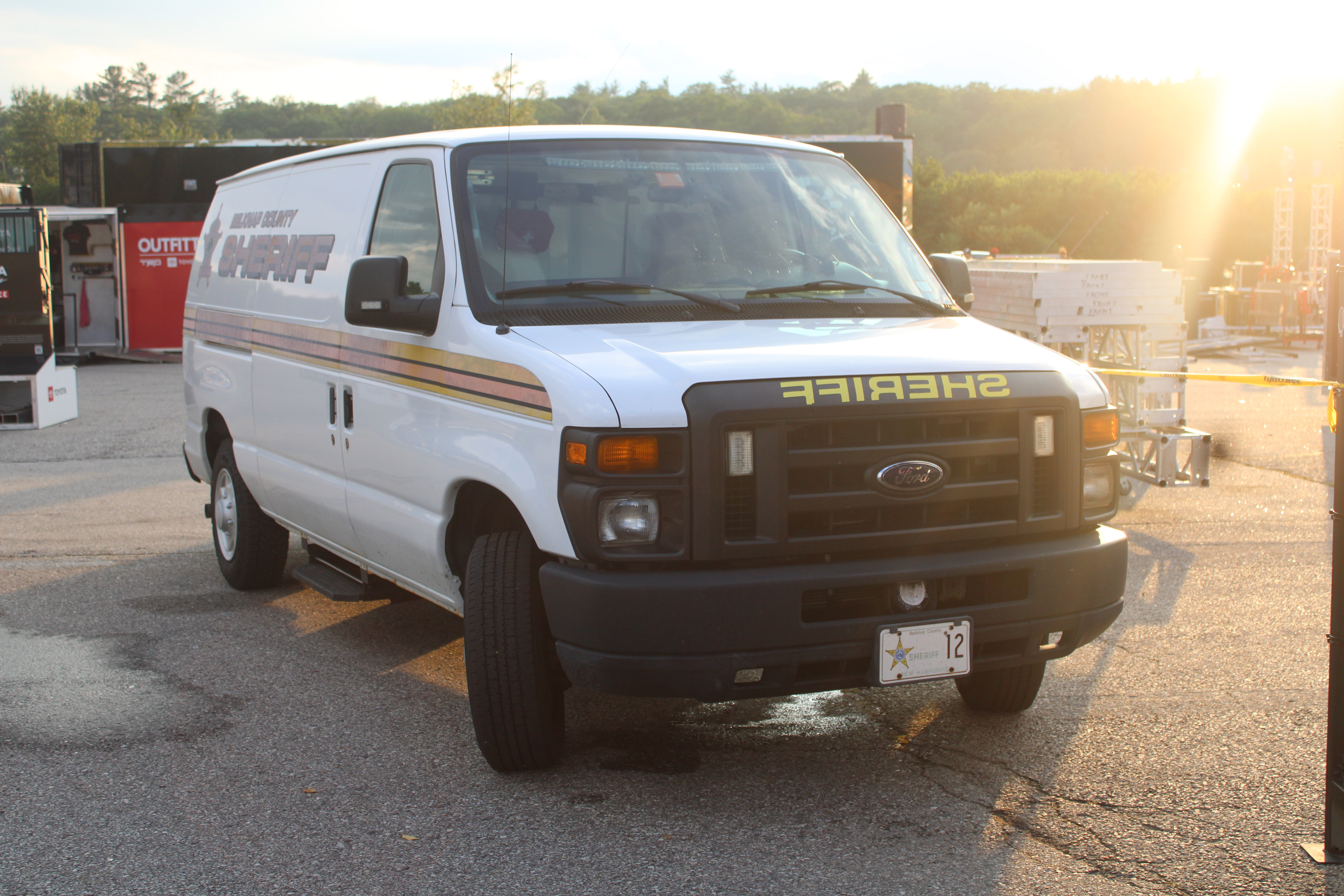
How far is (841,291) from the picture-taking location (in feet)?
16.1

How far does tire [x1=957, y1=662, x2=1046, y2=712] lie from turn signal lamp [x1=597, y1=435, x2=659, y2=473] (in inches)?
67.3

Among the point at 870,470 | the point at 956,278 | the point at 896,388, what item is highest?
the point at 956,278

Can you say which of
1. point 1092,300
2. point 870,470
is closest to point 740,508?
point 870,470

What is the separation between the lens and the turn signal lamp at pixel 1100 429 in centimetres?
428

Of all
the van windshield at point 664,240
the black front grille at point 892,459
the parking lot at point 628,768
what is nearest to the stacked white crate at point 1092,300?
the parking lot at point 628,768

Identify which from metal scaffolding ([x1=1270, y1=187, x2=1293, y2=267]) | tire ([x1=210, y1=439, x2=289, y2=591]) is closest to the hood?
tire ([x1=210, y1=439, x2=289, y2=591])

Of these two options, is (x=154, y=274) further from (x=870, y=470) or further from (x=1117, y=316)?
(x=870, y=470)

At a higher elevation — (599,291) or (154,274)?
(154,274)

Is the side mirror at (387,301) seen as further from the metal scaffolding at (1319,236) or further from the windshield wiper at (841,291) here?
the metal scaffolding at (1319,236)

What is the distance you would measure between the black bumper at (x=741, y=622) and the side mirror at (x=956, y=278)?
1.69m

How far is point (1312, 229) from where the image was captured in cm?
3025

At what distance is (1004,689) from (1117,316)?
589 centimetres

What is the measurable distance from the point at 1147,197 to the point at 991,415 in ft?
179

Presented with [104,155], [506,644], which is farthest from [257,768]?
[104,155]
